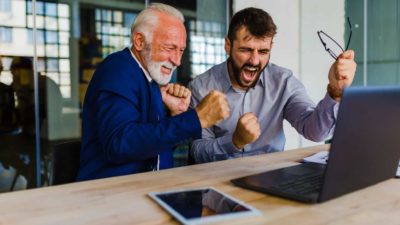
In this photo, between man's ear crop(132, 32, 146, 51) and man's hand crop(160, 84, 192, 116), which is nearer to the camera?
man's ear crop(132, 32, 146, 51)

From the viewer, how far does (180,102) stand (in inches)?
75.5

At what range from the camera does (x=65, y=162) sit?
1.61 m

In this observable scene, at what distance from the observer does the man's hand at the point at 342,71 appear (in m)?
1.51

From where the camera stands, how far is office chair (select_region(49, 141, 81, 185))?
1.57 m

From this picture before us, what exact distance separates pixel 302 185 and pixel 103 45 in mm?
4208

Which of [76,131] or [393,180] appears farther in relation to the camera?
[76,131]

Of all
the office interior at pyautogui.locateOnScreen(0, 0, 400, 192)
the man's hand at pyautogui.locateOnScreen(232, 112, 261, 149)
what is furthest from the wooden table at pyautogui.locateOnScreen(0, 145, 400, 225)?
the office interior at pyautogui.locateOnScreen(0, 0, 400, 192)

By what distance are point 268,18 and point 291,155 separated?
0.78m

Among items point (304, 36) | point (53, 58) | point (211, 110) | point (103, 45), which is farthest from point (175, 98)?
point (304, 36)

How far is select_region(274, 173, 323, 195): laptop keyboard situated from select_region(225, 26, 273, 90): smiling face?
104 centimetres

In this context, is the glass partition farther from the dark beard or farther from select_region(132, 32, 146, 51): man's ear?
select_region(132, 32, 146, 51): man's ear

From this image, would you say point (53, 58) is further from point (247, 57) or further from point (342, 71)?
point (342, 71)

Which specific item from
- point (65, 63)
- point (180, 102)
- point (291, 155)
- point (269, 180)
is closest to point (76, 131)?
point (65, 63)

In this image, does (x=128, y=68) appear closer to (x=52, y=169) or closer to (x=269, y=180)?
(x=52, y=169)
